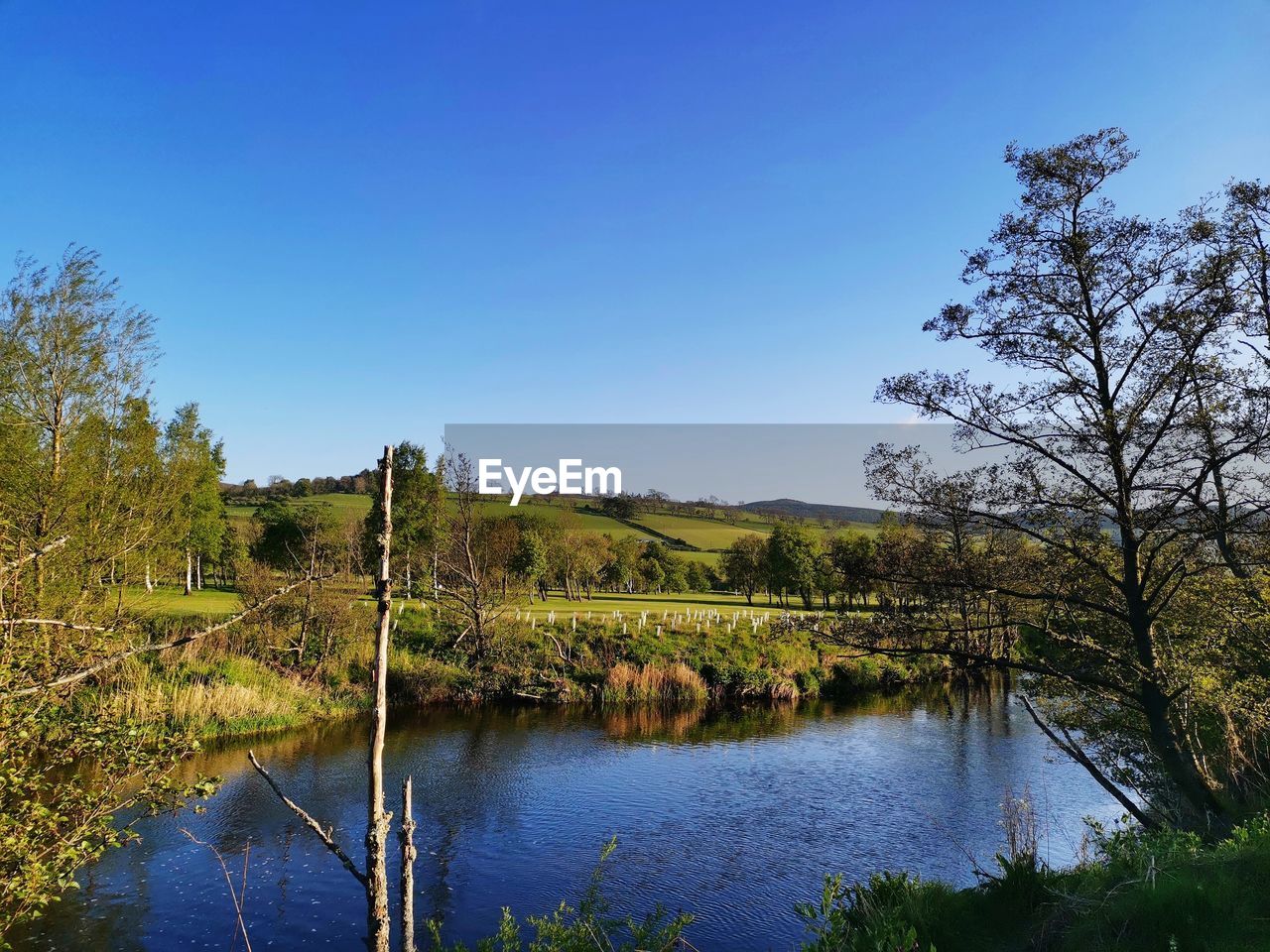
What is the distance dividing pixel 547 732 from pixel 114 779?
61.2 ft

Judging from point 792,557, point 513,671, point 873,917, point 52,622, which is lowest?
point 513,671

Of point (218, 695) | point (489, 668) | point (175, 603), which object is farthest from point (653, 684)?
point (175, 603)

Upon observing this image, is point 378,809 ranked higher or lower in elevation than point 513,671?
higher

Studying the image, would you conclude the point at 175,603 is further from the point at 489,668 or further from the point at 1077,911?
the point at 1077,911

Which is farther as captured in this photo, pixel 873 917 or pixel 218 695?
pixel 218 695

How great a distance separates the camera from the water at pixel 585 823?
38.8 ft

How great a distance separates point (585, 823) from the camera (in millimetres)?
16328

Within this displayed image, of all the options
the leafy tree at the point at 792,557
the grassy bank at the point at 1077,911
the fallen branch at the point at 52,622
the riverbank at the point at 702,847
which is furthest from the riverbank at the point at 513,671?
the leafy tree at the point at 792,557

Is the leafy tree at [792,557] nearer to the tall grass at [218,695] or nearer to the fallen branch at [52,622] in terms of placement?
the tall grass at [218,695]

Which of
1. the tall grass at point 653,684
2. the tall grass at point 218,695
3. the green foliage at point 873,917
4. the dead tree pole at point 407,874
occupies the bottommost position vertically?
the tall grass at point 653,684

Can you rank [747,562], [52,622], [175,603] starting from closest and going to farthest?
[52,622] → [175,603] → [747,562]

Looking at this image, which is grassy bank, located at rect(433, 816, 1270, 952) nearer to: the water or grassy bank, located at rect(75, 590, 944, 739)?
the water

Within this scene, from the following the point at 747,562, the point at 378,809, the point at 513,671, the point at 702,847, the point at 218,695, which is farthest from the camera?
the point at 747,562

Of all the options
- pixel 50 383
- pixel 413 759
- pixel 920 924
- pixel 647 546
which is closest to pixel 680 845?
pixel 920 924
